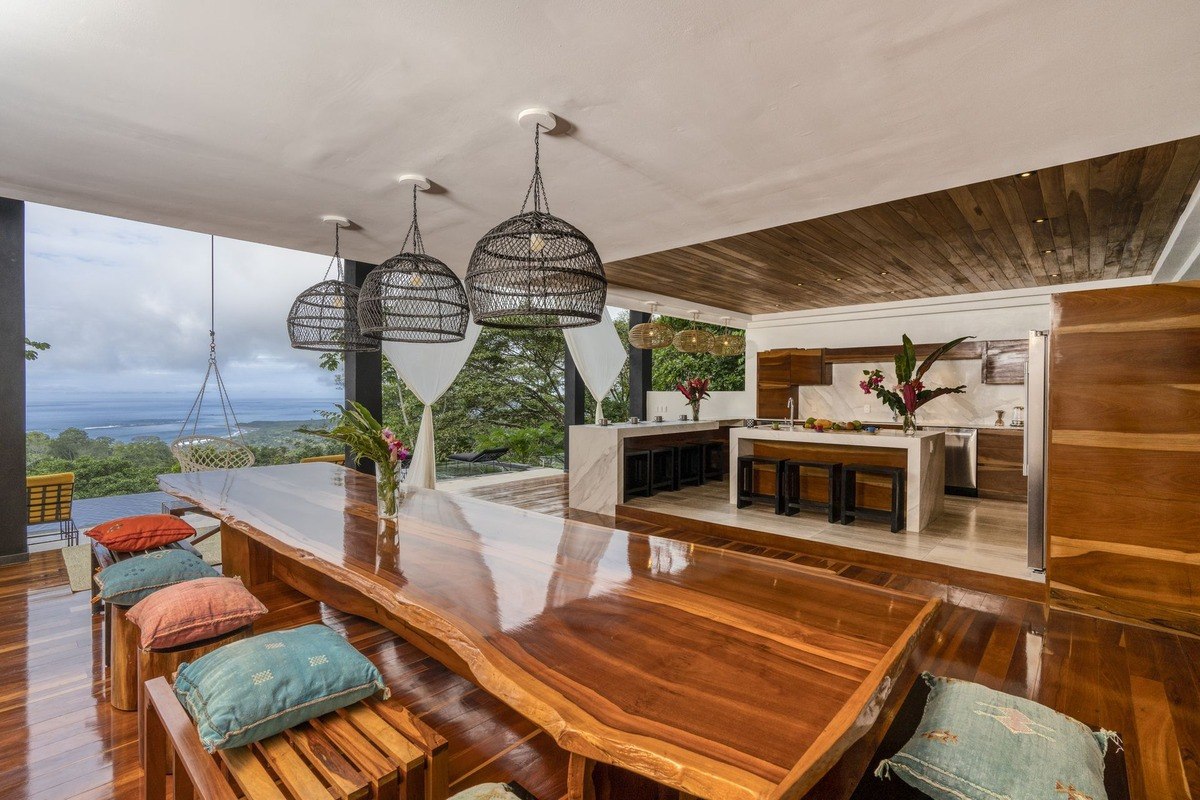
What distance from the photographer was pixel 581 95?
2.20 m

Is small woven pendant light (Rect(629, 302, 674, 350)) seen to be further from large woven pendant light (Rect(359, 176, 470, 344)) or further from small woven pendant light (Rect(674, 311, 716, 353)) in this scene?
large woven pendant light (Rect(359, 176, 470, 344))

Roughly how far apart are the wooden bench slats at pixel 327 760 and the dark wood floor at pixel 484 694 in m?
0.76

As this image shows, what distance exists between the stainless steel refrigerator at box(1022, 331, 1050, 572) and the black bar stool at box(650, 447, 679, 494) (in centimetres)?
352

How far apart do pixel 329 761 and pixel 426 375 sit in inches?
198

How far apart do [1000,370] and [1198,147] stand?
15.0 feet

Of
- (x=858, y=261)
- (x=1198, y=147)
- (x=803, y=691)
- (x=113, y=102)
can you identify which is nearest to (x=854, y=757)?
(x=803, y=691)

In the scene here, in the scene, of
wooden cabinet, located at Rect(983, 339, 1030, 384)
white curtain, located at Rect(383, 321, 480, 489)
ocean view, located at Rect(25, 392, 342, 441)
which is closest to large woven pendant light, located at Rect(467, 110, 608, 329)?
white curtain, located at Rect(383, 321, 480, 489)

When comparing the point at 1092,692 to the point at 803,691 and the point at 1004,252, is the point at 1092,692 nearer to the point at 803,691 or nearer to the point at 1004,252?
the point at 803,691

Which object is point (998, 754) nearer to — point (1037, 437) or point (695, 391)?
point (1037, 437)

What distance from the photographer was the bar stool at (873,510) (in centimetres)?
465

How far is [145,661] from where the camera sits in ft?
5.72

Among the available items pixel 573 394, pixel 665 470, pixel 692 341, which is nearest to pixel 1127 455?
pixel 692 341

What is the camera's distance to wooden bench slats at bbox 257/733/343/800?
40.8 inches

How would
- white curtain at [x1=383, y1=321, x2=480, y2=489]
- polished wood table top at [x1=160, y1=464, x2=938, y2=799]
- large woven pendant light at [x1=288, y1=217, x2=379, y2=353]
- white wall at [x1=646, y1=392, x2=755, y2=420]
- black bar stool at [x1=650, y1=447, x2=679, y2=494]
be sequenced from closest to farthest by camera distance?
polished wood table top at [x1=160, y1=464, x2=938, y2=799] < large woven pendant light at [x1=288, y1=217, x2=379, y2=353] < white curtain at [x1=383, y1=321, x2=480, y2=489] < black bar stool at [x1=650, y1=447, x2=679, y2=494] < white wall at [x1=646, y1=392, x2=755, y2=420]
